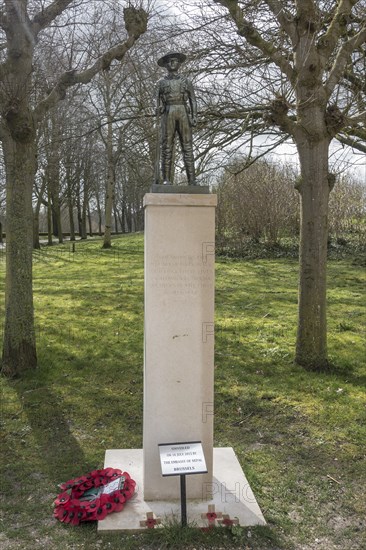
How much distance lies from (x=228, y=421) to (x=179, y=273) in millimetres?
2539

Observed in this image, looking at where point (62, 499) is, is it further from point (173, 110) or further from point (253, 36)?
point (253, 36)

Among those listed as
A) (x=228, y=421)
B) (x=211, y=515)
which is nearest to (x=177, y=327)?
(x=211, y=515)

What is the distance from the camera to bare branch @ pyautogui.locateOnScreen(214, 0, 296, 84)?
6.03 metres

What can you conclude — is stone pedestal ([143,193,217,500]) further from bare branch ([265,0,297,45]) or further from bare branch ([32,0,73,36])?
bare branch ([32,0,73,36])

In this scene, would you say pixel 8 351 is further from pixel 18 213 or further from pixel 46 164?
Result: pixel 46 164

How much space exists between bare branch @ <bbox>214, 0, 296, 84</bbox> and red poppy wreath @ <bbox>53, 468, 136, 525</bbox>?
5267mm

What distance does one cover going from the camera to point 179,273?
3662 mm

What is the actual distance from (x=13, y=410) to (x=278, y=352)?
12.8ft

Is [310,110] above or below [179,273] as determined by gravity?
above

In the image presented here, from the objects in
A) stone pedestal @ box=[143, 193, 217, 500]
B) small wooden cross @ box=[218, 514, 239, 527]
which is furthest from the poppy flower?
small wooden cross @ box=[218, 514, 239, 527]

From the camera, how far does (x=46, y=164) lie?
70.1 feet

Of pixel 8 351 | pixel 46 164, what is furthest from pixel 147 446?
pixel 46 164

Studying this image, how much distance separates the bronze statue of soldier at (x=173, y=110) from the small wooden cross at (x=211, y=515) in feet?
8.42

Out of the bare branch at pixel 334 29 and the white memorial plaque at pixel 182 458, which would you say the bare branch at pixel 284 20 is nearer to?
the bare branch at pixel 334 29
